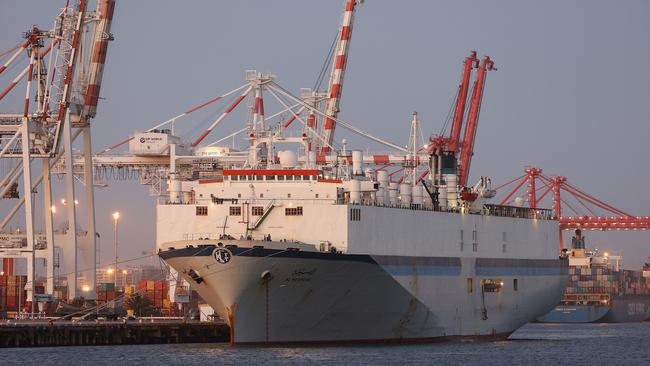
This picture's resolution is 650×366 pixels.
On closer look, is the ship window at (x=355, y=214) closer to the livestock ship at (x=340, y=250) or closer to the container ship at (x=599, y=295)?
the livestock ship at (x=340, y=250)

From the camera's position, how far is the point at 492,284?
260ft

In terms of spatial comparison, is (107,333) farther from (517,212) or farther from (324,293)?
(517,212)

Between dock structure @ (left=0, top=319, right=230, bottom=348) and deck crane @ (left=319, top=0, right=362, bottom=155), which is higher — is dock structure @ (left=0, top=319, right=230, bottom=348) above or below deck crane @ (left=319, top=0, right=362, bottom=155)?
below

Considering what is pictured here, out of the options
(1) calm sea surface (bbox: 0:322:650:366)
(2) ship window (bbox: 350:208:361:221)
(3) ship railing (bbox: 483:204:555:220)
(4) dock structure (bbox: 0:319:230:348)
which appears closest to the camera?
(1) calm sea surface (bbox: 0:322:650:366)

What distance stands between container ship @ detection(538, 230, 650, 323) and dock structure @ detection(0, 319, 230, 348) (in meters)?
86.0

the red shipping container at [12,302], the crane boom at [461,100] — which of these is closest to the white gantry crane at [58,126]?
the red shipping container at [12,302]

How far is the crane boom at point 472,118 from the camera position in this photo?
5138 inches

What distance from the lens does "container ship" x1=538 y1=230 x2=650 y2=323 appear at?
165875 mm

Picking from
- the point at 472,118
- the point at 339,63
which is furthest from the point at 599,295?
the point at 339,63

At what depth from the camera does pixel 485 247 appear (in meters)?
79.1

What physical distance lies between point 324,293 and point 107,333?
13442 millimetres

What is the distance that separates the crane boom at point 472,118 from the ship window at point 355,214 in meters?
61.8

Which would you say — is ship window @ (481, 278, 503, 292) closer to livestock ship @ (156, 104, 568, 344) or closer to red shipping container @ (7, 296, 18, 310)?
livestock ship @ (156, 104, 568, 344)

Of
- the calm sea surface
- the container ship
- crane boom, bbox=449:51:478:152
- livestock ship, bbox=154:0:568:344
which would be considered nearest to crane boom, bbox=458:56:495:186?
crane boom, bbox=449:51:478:152
